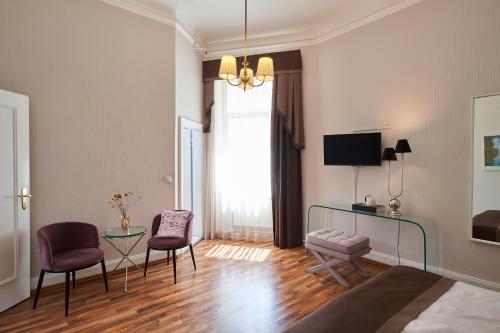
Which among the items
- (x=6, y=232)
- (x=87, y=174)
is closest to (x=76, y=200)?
(x=87, y=174)

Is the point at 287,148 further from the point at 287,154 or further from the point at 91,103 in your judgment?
the point at 91,103

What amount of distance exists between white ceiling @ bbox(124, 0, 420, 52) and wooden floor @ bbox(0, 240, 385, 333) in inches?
135

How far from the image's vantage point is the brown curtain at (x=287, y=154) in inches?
180

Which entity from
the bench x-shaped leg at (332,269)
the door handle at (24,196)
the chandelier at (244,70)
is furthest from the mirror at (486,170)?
the door handle at (24,196)

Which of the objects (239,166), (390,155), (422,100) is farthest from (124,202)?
(422,100)

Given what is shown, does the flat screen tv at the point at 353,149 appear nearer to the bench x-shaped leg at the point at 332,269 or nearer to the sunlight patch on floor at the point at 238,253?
the bench x-shaped leg at the point at 332,269

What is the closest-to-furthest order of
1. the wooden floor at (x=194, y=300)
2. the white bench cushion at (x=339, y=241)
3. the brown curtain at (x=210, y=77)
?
the wooden floor at (x=194, y=300)
the white bench cushion at (x=339, y=241)
the brown curtain at (x=210, y=77)

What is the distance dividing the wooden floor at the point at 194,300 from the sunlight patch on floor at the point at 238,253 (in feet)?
0.45

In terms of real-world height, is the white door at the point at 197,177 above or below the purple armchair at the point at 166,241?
above

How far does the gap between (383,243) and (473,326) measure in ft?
8.78

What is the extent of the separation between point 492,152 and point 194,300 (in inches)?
Result: 131

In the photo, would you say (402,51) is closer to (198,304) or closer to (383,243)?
(383,243)

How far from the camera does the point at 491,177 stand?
288 cm

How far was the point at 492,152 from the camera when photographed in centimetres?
288
